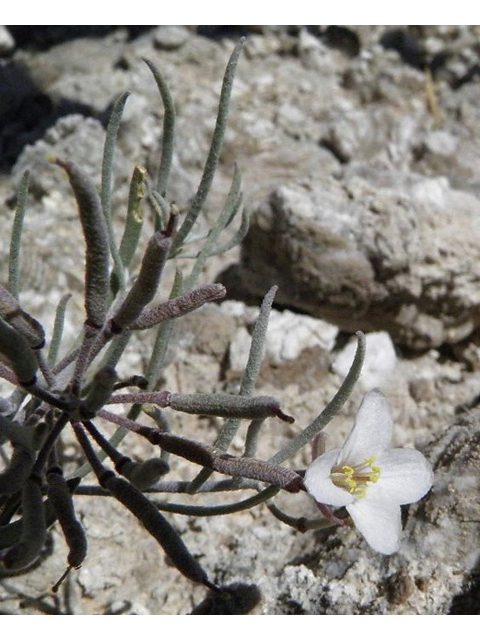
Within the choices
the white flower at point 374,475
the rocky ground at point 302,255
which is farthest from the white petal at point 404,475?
the rocky ground at point 302,255

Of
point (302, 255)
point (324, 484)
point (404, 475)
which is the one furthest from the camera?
point (302, 255)

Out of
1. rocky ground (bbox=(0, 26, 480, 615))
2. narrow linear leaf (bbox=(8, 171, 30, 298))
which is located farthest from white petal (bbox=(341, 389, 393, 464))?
narrow linear leaf (bbox=(8, 171, 30, 298))

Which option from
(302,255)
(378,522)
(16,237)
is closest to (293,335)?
(302,255)

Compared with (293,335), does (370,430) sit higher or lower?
higher

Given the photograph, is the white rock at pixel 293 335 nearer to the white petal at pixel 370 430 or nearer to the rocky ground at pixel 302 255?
the rocky ground at pixel 302 255

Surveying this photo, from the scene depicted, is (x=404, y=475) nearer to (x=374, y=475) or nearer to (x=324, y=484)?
(x=374, y=475)

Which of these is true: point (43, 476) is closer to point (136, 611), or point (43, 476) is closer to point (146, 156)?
point (136, 611)
